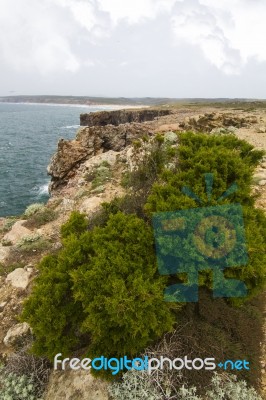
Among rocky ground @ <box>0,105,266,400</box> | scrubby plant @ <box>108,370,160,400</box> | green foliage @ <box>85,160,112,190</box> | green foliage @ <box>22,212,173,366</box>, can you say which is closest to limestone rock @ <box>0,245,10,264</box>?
rocky ground @ <box>0,105,266,400</box>

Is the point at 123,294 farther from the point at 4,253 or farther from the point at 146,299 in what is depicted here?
the point at 4,253

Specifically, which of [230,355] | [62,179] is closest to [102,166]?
[62,179]

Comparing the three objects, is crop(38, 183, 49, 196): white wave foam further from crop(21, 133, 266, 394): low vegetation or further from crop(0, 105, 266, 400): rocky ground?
crop(21, 133, 266, 394): low vegetation

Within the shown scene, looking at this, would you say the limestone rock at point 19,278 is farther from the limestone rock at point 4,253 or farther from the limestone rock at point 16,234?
the limestone rock at point 16,234

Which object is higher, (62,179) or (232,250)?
(232,250)

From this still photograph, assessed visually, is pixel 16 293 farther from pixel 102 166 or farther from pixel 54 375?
pixel 102 166

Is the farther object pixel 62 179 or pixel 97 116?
pixel 97 116

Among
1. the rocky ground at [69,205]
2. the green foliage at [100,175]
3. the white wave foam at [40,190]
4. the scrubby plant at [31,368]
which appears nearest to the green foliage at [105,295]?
the scrubby plant at [31,368]

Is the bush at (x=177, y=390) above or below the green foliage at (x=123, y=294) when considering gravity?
below
